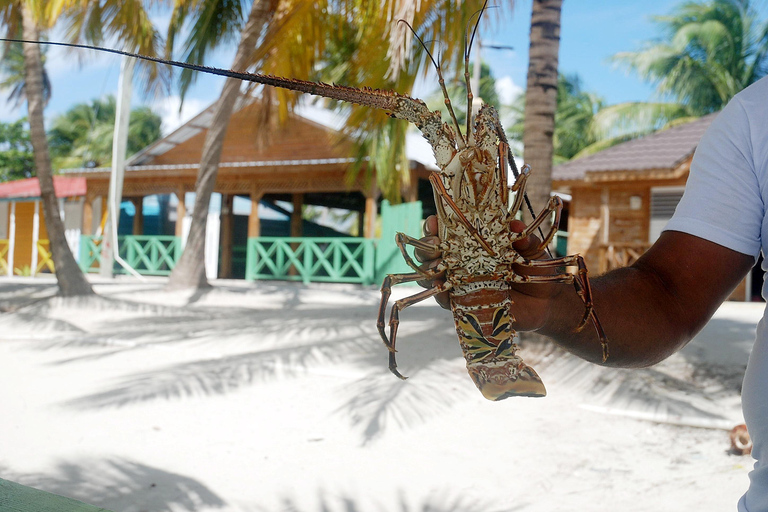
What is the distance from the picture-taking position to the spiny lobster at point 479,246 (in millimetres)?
1488

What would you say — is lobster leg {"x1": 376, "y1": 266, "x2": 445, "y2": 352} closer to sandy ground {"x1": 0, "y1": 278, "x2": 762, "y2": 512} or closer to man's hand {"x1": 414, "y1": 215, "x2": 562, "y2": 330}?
man's hand {"x1": 414, "y1": 215, "x2": 562, "y2": 330}

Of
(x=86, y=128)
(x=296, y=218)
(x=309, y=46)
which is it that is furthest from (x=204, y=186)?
(x=86, y=128)

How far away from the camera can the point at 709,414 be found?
583 cm

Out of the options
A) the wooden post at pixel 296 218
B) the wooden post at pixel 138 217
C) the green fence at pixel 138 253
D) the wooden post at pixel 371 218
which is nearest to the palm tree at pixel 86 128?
the wooden post at pixel 138 217

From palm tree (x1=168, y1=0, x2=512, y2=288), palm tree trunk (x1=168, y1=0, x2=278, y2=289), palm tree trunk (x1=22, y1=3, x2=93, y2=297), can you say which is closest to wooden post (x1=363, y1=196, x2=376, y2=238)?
palm tree (x1=168, y1=0, x2=512, y2=288)

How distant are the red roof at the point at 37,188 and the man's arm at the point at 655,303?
2318 centimetres

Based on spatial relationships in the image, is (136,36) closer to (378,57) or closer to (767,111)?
(378,57)

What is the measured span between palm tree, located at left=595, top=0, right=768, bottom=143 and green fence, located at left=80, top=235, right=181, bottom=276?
19559mm

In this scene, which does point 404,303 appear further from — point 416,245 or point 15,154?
point 15,154

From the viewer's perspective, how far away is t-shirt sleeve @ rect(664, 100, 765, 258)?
160 centimetres

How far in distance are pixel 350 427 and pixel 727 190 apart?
14.7 feet

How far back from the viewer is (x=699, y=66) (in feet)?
87.3

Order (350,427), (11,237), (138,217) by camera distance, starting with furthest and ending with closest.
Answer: (11,237) < (138,217) < (350,427)

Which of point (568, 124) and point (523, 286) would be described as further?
point (568, 124)
